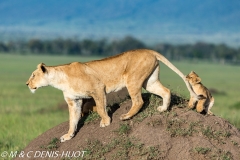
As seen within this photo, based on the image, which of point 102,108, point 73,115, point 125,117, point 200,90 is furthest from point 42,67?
A: point 200,90

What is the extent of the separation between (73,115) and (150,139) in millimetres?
1344

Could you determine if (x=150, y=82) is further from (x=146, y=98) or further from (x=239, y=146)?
(x=239, y=146)

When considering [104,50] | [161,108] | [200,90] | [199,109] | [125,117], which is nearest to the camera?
[125,117]

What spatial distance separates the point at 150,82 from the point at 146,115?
726mm

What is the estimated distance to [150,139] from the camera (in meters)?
8.44

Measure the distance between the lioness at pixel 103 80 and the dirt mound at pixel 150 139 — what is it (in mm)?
181

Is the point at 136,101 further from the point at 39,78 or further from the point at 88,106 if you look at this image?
the point at 39,78

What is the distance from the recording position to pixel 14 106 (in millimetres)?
23734

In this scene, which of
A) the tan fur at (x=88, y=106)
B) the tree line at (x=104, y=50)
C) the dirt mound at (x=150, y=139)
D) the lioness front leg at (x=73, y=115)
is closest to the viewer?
the dirt mound at (x=150, y=139)

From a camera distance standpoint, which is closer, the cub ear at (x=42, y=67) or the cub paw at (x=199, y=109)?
the cub ear at (x=42, y=67)

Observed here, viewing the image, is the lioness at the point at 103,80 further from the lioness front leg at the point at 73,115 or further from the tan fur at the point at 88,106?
the tan fur at the point at 88,106

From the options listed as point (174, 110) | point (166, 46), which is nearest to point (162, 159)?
point (174, 110)

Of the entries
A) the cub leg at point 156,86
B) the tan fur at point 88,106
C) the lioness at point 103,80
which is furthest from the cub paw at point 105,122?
the cub leg at point 156,86

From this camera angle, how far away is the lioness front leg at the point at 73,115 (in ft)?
29.6
